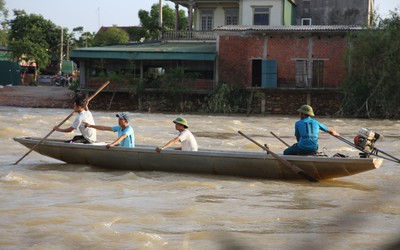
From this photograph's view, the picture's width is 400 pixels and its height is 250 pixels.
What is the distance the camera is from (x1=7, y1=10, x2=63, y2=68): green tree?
4809 centimetres

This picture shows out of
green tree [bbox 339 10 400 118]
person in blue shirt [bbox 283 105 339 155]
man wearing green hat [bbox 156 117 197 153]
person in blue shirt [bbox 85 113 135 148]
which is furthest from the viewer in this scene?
green tree [bbox 339 10 400 118]

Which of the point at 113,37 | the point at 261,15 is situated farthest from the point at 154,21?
the point at 261,15

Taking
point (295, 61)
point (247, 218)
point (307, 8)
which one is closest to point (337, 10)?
point (307, 8)

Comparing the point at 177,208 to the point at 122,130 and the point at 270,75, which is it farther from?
the point at 270,75

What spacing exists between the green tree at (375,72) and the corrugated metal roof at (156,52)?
249 inches

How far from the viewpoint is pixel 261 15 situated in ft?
111

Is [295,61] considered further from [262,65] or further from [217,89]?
[217,89]

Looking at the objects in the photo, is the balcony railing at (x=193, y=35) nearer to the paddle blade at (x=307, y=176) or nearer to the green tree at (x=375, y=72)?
the green tree at (x=375, y=72)

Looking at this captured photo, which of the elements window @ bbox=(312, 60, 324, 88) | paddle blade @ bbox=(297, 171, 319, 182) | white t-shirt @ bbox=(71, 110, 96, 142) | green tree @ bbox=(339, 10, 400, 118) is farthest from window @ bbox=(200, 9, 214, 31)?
paddle blade @ bbox=(297, 171, 319, 182)

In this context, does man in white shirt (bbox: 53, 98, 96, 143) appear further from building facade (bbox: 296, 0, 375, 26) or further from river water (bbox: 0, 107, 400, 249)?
building facade (bbox: 296, 0, 375, 26)

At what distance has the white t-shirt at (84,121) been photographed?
36.2 ft

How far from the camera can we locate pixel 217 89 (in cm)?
3017

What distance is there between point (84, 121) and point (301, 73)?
20681 mm

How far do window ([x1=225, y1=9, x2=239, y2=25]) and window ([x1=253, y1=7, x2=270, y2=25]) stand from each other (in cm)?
130
